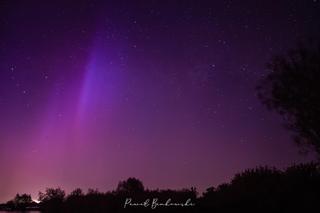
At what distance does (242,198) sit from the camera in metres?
20.5

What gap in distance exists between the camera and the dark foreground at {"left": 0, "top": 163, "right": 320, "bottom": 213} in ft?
59.7

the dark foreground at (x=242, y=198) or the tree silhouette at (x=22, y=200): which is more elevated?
the tree silhouette at (x=22, y=200)

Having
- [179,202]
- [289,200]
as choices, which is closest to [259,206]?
[289,200]

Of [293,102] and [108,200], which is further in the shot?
[108,200]

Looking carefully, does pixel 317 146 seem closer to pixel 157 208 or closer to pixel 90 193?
pixel 157 208

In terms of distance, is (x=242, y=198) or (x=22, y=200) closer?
(x=242, y=198)

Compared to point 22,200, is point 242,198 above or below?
below

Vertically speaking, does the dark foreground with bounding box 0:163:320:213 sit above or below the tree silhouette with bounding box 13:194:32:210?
below

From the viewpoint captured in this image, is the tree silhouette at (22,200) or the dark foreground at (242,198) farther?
the tree silhouette at (22,200)

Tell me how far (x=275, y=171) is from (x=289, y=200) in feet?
19.6

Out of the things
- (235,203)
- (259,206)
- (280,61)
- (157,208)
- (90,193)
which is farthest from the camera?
(90,193)

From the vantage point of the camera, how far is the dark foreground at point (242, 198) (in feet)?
59.7

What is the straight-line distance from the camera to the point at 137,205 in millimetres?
24250

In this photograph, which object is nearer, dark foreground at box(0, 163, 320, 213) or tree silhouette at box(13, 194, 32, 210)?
dark foreground at box(0, 163, 320, 213)
